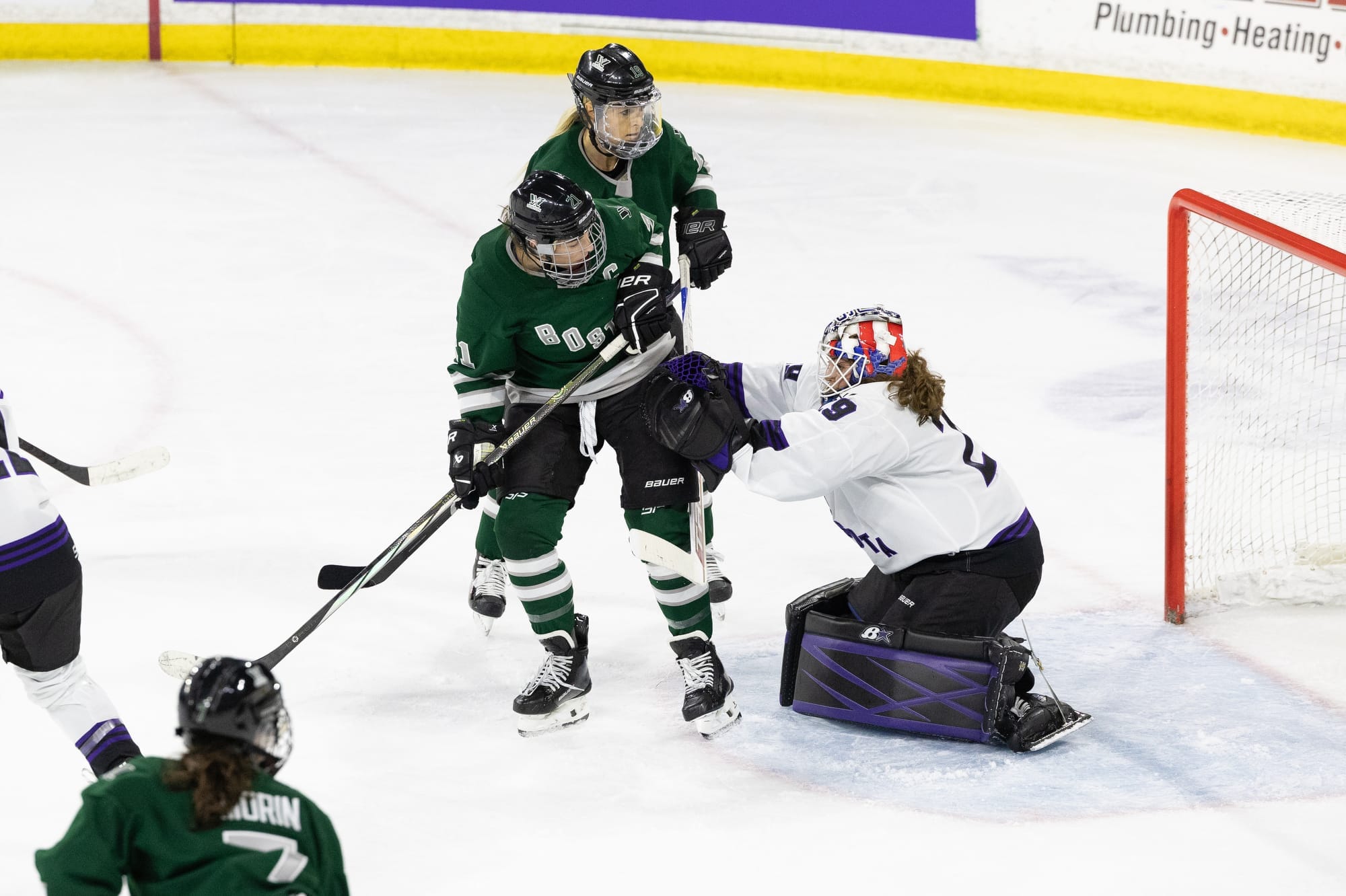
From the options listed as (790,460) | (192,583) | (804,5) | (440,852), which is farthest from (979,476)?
(804,5)

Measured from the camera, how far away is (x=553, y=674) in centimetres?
321

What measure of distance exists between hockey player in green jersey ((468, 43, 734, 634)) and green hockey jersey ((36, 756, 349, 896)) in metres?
1.83

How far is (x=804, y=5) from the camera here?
28.2ft

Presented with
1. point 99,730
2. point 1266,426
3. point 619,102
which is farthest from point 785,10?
point 99,730

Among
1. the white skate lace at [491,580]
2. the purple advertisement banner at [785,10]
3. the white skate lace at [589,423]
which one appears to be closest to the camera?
the white skate lace at [589,423]

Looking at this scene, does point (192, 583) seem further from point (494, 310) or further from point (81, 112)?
point (81, 112)

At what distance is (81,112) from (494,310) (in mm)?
5852

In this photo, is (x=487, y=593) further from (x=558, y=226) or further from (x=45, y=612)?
(x=45, y=612)

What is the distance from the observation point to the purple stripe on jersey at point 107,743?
8.79ft

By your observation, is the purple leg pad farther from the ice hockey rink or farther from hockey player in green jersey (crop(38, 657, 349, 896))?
hockey player in green jersey (crop(38, 657, 349, 896))

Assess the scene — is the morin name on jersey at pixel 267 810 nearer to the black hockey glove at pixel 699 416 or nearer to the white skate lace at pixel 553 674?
the black hockey glove at pixel 699 416

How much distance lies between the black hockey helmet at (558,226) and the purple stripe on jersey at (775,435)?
1.42ft

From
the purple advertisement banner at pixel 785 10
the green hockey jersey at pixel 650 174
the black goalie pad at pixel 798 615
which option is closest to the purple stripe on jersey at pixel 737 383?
the green hockey jersey at pixel 650 174

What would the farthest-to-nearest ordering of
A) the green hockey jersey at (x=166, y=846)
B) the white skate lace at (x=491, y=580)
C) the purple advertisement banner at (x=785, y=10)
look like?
the purple advertisement banner at (x=785, y=10) < the white skate lace at (x=491, y=580) < the green hockey jersey at (x=166, y=846)
